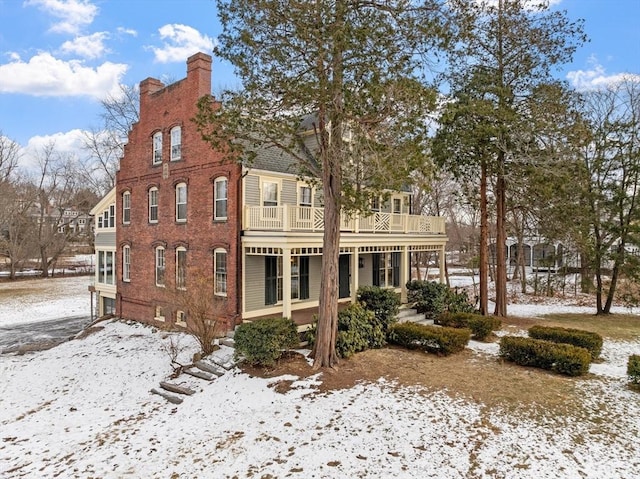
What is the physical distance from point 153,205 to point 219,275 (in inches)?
223

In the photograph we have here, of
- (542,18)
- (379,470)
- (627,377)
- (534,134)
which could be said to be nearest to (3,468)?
(379,470)

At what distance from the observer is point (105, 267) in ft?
72.0

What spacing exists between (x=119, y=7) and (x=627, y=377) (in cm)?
1758

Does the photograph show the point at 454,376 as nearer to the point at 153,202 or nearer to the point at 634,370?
the point at 634,370

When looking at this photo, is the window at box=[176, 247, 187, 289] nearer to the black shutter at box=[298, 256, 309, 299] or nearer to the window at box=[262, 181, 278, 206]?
the window at box=[262, 181, 278, 206]

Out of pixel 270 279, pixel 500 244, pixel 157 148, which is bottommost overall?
pixel 270 279

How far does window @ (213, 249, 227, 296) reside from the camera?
1475cm

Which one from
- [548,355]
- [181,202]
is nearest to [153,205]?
[181,202]

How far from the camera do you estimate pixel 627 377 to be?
9.88 m

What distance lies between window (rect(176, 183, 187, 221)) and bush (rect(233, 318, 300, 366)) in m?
7.30

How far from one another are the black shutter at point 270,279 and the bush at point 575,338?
8914mm

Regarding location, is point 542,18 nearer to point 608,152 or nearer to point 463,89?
point 463,89

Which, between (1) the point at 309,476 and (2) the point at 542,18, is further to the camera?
(2) the point at 542,18

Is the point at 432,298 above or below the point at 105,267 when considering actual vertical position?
below
